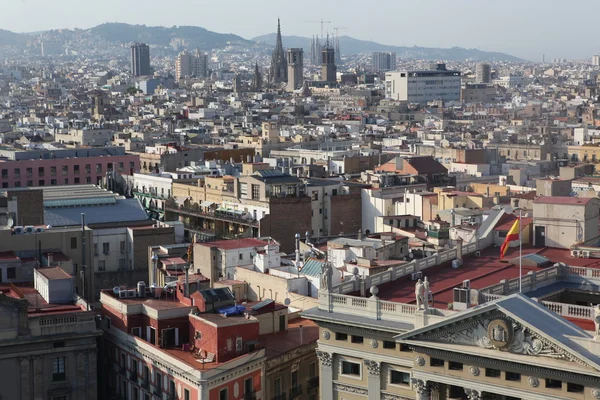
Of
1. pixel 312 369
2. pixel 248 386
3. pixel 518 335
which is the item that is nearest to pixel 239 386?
pixel 248 386

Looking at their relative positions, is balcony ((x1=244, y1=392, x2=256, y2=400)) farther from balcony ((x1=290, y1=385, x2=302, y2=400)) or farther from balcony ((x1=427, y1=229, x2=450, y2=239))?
balcony ((x1=427, y1=229, x2=450, y2=239))

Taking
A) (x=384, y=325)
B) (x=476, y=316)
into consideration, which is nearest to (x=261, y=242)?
(x=384, y=325)

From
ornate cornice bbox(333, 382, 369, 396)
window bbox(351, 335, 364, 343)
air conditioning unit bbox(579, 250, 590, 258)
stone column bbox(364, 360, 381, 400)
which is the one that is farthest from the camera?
air conditioning unit bbox(579, 250, 590, 258)

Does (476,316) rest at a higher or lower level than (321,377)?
higher

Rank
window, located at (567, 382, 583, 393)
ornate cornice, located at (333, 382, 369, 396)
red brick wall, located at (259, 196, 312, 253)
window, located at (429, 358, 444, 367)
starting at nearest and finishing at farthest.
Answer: window, located at (567, 382, 583, 393)
window, located at (429, 358, 444, 367)
ornate cornice, located at (333, 382, 369, 396)
red brick wall, located at (259, 196, 312, 253)

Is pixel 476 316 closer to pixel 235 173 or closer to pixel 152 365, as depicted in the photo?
pixel 152 365

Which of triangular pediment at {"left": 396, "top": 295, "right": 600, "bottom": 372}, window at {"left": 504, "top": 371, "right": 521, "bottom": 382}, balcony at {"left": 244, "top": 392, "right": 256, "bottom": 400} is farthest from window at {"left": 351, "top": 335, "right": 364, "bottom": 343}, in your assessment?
window at {"left": 504, "top": 371, "right": 521, "bottom": 382}

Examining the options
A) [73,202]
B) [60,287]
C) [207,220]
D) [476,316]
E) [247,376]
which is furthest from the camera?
[207,220]
